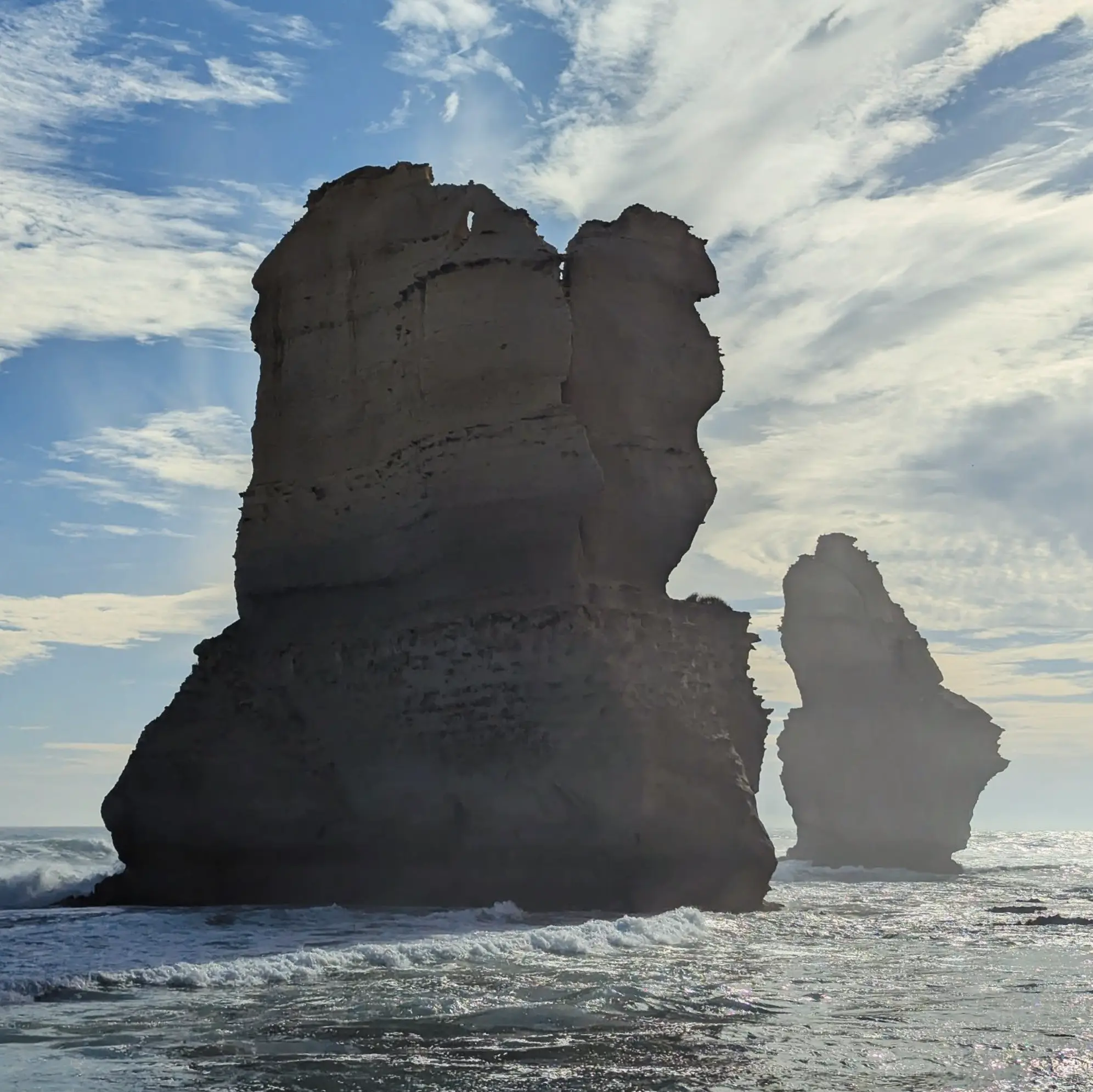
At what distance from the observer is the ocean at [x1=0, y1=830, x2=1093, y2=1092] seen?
407 inches

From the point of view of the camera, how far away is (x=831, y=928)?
2467 cm

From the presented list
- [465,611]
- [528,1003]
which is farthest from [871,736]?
[528,1003]

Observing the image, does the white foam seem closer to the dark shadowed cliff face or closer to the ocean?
the dark shadowed cliff face

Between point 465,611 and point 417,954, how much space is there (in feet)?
35.0

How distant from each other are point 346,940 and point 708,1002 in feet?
23.7

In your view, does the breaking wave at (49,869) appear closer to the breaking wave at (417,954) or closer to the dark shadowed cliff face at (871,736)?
the breaking wave at (417,954)

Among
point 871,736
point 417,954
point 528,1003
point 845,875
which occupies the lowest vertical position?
point 845,875

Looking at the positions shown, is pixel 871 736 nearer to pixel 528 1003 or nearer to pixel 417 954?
pixel 417 954

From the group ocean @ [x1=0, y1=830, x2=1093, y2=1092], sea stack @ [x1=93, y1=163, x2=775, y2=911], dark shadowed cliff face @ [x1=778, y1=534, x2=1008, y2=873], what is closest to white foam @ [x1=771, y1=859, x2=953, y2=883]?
dark shadowed cliff face @ [x1=778, y1=534, x2=1008, y2=873]

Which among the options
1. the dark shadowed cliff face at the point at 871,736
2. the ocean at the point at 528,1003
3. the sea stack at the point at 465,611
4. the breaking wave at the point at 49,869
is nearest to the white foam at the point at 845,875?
the dark shadowed cliff face at the point at 871,736

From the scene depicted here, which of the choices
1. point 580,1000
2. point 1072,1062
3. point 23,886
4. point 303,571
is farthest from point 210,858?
point 1072,1062

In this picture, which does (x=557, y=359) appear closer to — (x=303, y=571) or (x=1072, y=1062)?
(x=303, y=571)

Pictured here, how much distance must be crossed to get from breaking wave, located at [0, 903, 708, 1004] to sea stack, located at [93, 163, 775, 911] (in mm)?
3090

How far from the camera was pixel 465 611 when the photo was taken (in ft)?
90.1
